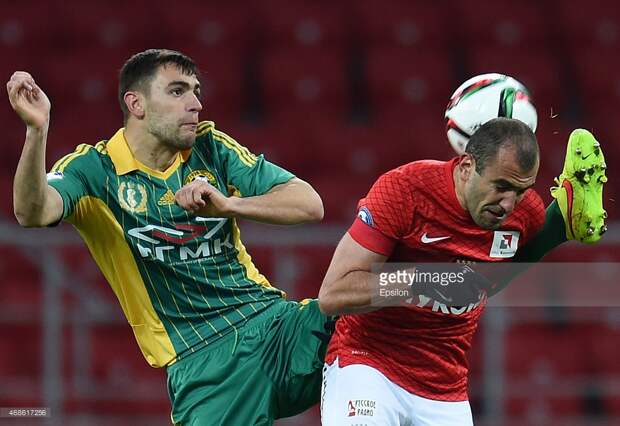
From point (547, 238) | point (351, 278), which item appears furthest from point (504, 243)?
point (351, 278)

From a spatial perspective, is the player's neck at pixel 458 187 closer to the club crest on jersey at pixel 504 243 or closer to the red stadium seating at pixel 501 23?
the club crest on jersey at pixel 504 243

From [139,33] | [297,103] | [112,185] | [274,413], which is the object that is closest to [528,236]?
[274,413]

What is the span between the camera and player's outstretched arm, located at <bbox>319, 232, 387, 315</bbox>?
13.9 feet

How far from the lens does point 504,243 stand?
453cm

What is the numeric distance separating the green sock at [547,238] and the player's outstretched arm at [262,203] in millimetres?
824

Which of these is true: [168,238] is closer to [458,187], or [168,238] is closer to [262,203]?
[262,203]

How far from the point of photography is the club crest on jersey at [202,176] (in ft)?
16.1

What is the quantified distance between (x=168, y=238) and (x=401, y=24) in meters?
8.34

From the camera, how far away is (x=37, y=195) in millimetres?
4344

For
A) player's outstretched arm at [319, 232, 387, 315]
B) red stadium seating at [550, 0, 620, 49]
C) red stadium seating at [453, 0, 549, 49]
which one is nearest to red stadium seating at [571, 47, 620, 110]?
red stadium seating at [550, 0, 620, 49]

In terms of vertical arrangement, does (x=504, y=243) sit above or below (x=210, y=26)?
below

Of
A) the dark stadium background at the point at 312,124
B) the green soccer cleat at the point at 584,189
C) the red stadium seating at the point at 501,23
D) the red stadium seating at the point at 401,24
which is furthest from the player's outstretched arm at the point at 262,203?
the red stadium seating at the point at 501,23

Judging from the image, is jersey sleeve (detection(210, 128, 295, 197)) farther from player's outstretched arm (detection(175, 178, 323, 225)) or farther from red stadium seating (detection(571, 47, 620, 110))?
red stadium seating (detection(571, 47, 620, 110))

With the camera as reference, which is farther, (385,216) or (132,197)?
(132,197)
